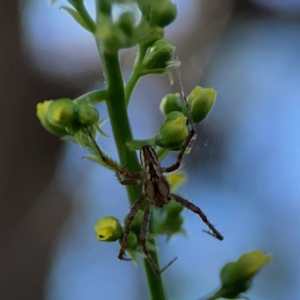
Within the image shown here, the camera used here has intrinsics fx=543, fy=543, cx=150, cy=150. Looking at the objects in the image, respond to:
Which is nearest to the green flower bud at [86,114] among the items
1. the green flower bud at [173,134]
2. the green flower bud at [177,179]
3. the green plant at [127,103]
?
the green plant at [127,103]

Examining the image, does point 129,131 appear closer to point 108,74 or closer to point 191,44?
point 108,74

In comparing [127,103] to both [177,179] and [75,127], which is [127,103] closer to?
[75,127]

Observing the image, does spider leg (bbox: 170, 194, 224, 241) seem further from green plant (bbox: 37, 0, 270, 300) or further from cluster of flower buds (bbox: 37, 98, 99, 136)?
cluster of flower buds (bbox: 37, 98, 99, 136)

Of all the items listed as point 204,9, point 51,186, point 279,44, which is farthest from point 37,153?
point 279,44

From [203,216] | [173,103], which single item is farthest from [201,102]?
[203,216]

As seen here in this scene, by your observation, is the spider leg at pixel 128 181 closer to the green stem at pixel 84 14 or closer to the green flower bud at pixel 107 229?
the green flower bud at pixel 107 229

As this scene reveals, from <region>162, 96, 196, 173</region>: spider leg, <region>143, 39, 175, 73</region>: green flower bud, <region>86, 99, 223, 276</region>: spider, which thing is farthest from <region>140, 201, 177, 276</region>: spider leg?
<region>143, 39, 175, 73</region>: green flower bud
